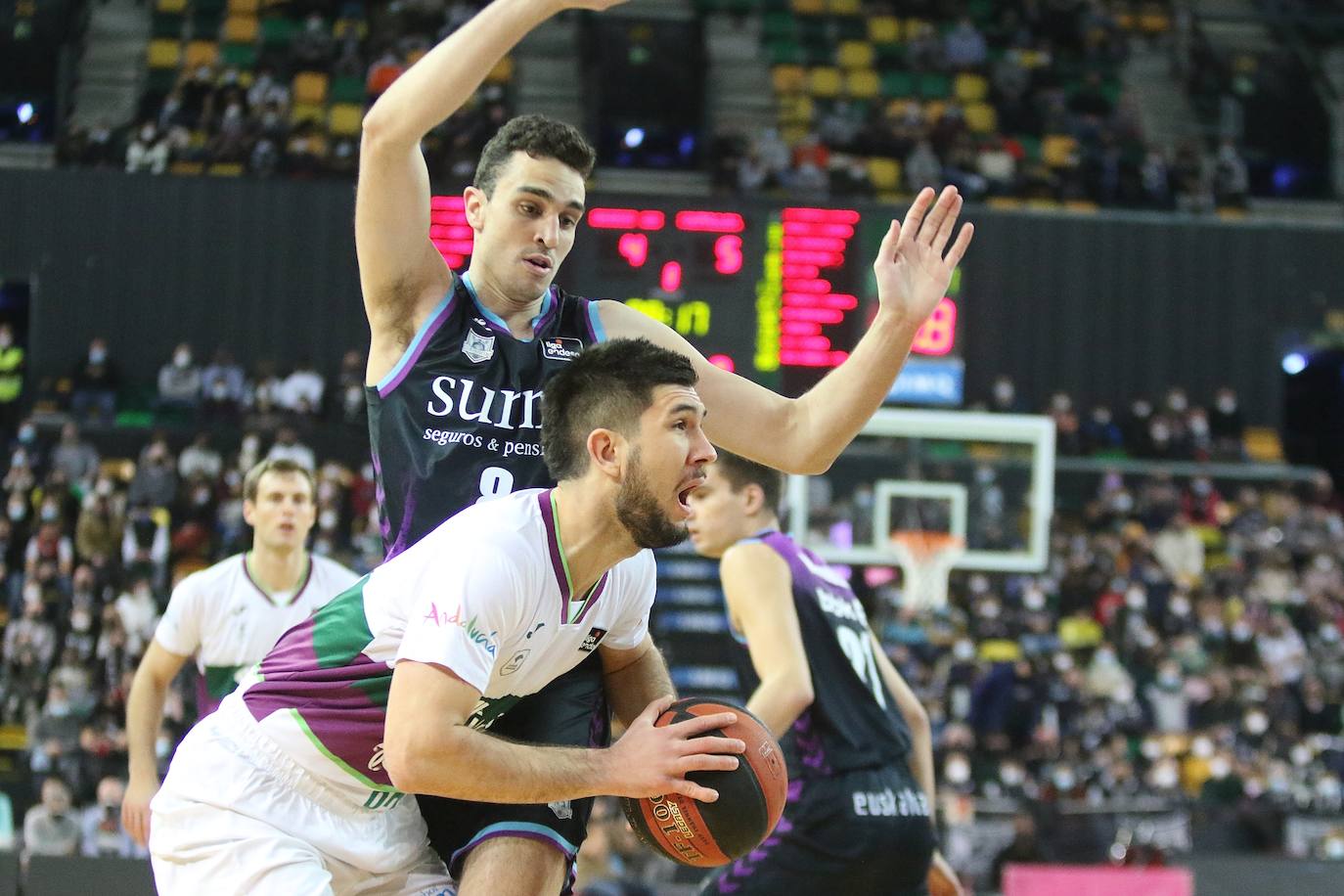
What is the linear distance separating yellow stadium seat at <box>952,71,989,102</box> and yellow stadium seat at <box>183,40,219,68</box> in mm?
10008

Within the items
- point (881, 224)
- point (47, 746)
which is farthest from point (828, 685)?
point (47, 746)

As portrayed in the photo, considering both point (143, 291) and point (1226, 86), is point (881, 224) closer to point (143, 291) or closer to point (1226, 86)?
point (143, 291)

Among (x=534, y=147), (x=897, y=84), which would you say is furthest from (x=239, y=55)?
(x=534, y=147)

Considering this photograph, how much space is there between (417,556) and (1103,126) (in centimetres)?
1991

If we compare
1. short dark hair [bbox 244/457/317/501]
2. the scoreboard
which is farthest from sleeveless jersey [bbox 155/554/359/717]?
the scoreboard

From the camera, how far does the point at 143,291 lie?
790 inches

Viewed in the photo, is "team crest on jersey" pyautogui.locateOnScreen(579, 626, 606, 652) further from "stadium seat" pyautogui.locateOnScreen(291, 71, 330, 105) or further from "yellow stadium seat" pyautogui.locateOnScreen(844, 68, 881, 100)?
"yellow stadium seat" pyautogui.locateOnScreen(844, 68, 881, 100)

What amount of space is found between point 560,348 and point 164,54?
19.6 meters

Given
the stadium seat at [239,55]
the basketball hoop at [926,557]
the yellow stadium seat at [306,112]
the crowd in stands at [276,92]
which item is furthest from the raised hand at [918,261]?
the stadium seat at [239,55]

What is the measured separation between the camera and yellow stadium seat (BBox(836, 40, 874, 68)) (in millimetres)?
23359

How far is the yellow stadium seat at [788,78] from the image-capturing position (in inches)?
904

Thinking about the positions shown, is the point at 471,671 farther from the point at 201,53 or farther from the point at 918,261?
the point at 201,53

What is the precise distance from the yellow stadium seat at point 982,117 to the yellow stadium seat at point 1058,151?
0.84 meters

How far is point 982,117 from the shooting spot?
2292 cm
